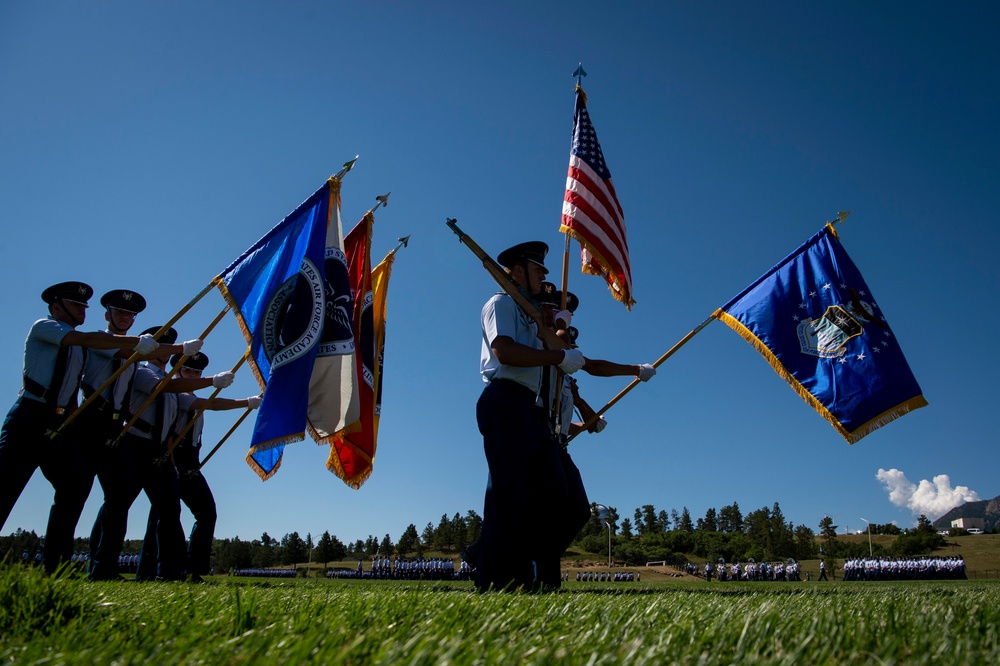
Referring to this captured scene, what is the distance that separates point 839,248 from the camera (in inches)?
313

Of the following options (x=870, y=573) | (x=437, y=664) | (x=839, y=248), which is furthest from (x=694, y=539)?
(x=437, y=664)

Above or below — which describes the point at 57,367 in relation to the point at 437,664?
above

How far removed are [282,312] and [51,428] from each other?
7.93ft

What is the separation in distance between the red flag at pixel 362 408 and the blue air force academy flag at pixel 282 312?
0.75 metres

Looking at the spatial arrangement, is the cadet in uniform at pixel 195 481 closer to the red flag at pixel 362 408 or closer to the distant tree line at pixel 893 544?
the red flag at pixel 362 408

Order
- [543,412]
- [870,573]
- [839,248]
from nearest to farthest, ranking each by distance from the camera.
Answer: [543,412] < [839,248] < [870,573]

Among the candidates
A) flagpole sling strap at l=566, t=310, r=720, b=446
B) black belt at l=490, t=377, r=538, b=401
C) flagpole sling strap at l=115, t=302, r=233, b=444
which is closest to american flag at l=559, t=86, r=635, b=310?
flagpole sling strap at l=566, t=310, r=720, b=446

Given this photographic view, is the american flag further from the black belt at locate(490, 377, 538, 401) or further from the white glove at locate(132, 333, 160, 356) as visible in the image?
the white glove at locate(132, 333, 160, 356)

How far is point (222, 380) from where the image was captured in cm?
830

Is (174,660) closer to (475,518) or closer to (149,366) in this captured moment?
(149,366)

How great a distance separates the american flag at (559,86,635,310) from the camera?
7.02 meters

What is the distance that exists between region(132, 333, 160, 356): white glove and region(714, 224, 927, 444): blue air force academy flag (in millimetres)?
6371

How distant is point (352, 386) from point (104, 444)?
260cm

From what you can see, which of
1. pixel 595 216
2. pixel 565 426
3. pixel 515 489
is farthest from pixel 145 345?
pixel 595 216
